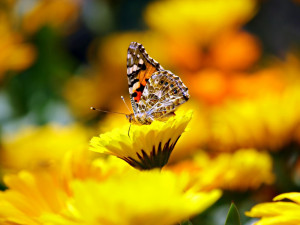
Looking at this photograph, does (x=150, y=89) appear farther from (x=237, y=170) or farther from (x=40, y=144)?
(x=40, y=144)

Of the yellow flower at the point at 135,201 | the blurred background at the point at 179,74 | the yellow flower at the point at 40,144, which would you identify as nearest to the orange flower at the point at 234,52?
the blurred background at the point at 179,74

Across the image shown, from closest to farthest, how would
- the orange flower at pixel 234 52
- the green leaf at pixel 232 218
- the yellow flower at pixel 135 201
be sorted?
the yellow flower at pixel 135 201, the green leaf at pixel 232 218, the orange flower at pixel 234 52

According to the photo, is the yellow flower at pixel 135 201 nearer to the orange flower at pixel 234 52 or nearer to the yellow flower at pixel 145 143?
the yellow flower at pixel 145 143

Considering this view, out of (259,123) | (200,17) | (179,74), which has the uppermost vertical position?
(200,17)

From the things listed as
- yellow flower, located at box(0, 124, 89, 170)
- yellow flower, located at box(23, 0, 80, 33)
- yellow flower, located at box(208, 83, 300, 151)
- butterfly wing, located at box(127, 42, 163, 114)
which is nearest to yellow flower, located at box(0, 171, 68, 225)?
butterfly wing, located at box(127, 42, 163, 114)

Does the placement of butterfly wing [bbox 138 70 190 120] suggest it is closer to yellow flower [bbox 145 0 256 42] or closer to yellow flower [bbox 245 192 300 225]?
yellow flower [bbox 245 192 300 225]

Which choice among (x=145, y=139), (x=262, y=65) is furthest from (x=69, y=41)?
(x=145, y=139)

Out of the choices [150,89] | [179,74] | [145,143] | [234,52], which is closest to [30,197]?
[145,143]
